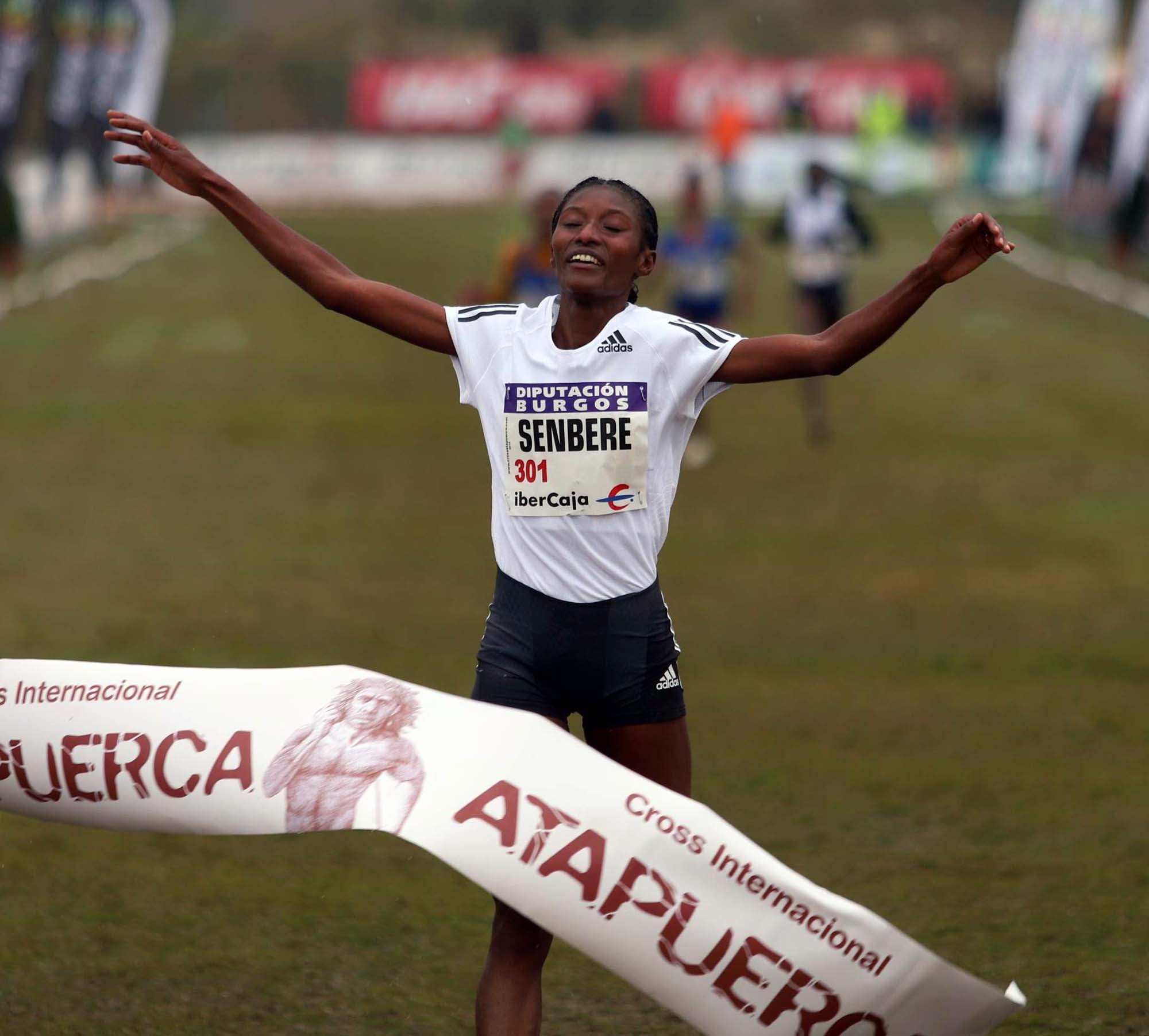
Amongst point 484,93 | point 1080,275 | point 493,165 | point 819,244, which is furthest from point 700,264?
point 484,93

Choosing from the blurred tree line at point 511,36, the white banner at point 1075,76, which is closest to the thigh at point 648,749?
the white banner at point 1075,76

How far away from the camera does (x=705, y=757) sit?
863 cm

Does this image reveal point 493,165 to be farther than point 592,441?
Yes

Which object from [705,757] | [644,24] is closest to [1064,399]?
[705,757]

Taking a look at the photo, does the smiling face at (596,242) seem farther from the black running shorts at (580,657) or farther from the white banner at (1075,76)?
the white banner at (1075,76)

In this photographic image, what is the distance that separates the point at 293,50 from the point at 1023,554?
6665cm

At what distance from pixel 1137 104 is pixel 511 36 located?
5531 cm

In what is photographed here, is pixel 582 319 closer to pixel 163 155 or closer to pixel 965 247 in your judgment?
pixel 965 247

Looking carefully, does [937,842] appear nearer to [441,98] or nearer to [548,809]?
[548,809]

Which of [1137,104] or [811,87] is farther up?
[811,87]

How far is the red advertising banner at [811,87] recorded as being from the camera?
6059cm

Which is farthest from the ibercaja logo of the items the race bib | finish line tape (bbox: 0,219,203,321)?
finish line tape (bbox: 0,219,203,321)

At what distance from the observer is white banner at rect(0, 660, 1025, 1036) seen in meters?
4.44

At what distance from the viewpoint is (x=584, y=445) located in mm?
4789
